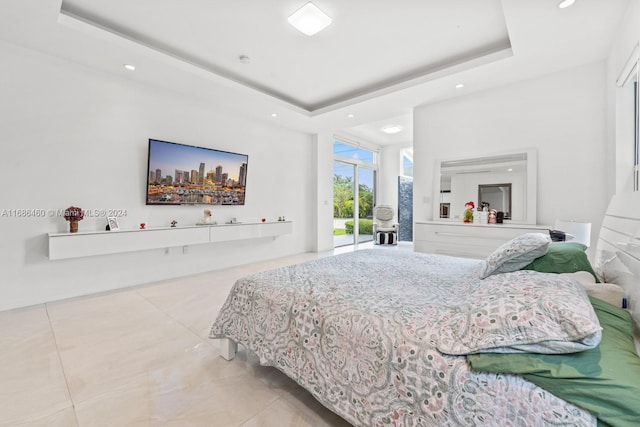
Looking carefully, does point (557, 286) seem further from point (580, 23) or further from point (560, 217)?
point (560, 217)

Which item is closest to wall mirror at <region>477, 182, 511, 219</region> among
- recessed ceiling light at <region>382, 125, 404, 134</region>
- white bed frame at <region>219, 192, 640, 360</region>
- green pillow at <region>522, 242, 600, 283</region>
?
white bed frame at <region>219, 192, 640, 360</region>

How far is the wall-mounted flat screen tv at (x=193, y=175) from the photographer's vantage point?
370cm

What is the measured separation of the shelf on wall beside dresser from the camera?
2.89 meters

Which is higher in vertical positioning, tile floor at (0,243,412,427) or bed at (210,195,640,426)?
bed at (210,195,640,426)

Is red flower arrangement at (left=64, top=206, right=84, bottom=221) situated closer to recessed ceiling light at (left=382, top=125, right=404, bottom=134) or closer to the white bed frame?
the white bed frame

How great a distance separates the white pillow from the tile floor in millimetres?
1274

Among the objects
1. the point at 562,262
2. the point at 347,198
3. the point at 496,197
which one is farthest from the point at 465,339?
the point at 347,198

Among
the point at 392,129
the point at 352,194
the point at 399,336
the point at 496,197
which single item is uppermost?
the point at 392,129

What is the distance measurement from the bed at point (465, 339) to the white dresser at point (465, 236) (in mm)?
1585

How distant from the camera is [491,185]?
3.87m

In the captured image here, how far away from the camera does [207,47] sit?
3.06m

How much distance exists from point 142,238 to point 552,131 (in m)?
5.32

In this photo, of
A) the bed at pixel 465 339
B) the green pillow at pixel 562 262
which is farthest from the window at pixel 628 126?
the green pillow at pixel 562 262

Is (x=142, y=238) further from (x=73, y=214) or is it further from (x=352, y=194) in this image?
(x=352, y=194)
